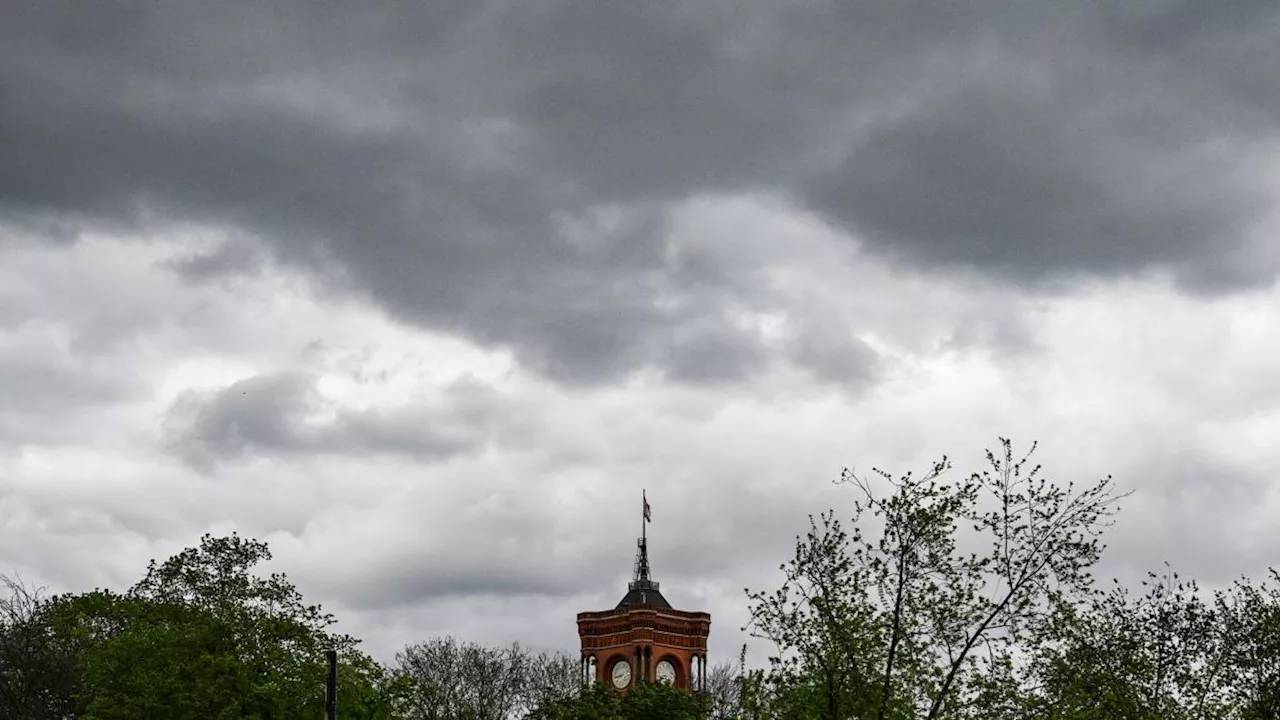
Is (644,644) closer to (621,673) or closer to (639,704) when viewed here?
(621,673)

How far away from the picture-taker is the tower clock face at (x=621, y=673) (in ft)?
398

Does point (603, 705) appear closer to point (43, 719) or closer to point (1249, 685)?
point (43, 719)

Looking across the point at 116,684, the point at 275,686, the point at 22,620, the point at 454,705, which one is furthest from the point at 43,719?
the point at 454,705

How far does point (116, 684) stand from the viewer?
5738 centimetres

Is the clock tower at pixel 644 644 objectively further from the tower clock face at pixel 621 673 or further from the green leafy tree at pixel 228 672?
the green leafy tree at pixel 228 672

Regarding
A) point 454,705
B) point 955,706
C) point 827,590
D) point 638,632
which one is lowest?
point 955,706

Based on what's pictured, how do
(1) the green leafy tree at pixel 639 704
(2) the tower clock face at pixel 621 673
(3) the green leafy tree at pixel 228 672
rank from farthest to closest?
(2) the tower clock face at pixel 621 673 → (1) the green leafy tree at pixel 639 704 → (3) the green leafy tree at pixel 228 672

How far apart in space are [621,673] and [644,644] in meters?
3.25

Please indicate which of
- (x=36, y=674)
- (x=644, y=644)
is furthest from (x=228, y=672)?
(x=644, y=644)

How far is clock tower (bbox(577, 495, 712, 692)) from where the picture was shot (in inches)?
4786

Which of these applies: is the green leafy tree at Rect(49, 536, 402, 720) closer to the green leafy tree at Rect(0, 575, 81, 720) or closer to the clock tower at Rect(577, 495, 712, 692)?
the green leafy tree at Rect(0, 575, 81, 720)

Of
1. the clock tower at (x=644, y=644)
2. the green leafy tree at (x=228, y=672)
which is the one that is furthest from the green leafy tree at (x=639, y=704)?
the clock tower at (x=644, y=644)

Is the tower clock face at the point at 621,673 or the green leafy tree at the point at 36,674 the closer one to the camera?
the green leafy tree at the point at 36,674

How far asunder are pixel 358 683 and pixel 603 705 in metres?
27.6
